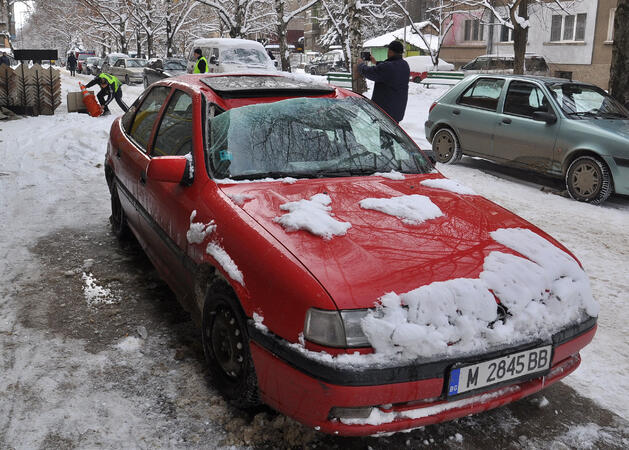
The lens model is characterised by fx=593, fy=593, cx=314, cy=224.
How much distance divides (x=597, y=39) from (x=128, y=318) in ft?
112

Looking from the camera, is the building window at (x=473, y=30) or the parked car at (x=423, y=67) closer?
the parked car at (x=423, y=67)

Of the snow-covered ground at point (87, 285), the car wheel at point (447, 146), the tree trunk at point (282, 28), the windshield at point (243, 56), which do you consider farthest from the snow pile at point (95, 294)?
the tree trunk at point (282, 28)

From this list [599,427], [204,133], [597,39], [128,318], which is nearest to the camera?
[599,427]

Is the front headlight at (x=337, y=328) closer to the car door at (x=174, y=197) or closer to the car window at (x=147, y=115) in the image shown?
the car door at (x=174, y=197)

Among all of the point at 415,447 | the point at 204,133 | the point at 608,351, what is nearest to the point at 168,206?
the point at 204,133

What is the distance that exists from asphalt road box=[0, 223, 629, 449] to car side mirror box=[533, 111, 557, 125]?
5.33 meters

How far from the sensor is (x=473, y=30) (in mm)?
42250

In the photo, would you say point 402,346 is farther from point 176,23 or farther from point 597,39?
point 176,23

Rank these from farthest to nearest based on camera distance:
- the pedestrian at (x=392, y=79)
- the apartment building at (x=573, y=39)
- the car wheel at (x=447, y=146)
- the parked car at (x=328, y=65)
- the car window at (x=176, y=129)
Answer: the parked car at (x=328, y=65)
the apartment building at (x=573, y=39)
the car wheel at (x=447, y=146)
the pedestrian at (x=392, y=79)
the car window at (x=176, y=129)

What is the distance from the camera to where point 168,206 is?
11.9ft

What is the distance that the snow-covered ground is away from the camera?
283 cm

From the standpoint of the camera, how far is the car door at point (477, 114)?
882 cm

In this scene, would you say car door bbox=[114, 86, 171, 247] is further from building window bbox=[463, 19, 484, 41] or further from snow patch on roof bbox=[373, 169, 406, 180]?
building window bbox=[463, 19, 484, 41]

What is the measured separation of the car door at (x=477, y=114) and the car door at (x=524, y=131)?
16cm
